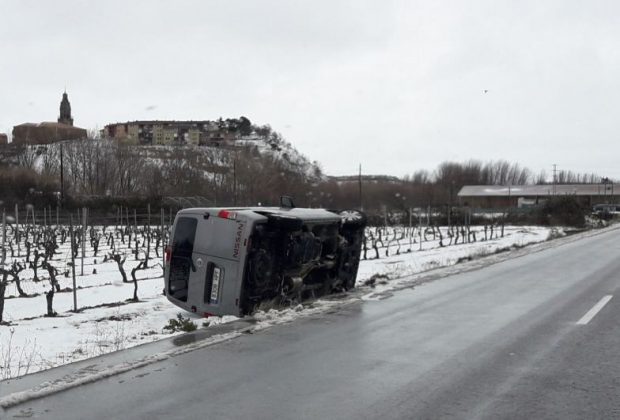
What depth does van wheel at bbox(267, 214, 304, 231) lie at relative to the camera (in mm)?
10539

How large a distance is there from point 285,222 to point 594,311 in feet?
16.7

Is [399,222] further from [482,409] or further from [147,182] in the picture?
[482,409]

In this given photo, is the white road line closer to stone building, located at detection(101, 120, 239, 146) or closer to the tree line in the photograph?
the tree line

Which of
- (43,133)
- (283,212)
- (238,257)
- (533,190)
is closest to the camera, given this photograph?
(238,257)

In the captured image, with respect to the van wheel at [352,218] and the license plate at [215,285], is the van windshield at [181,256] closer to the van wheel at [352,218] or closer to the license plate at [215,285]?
the license plate at [215,285]

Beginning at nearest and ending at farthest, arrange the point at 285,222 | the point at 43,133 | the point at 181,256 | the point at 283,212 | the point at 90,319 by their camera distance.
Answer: the point at 285,222
the point at 181,256
the point at 90,319
the point at 283,212
the point at 43,133

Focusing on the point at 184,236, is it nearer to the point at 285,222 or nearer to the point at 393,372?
the point at 285,222

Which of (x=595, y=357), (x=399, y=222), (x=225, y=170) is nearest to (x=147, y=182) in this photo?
(x=225, y=170)

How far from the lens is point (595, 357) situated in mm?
7465

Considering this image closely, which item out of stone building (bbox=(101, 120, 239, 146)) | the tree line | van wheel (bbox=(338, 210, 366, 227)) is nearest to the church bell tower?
stone building (bbox=(101, 120, 239, 146))

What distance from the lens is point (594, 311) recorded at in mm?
10828

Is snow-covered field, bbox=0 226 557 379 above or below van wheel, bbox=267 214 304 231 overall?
below

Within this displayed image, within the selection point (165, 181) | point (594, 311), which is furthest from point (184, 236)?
point (165, 181)

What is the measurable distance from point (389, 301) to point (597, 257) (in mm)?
13249
